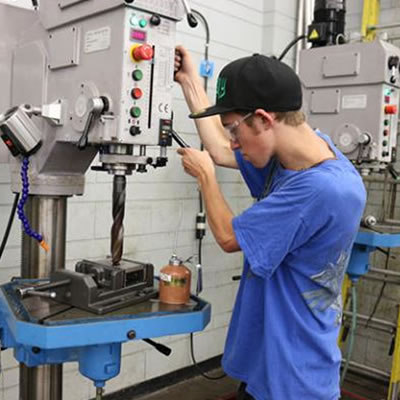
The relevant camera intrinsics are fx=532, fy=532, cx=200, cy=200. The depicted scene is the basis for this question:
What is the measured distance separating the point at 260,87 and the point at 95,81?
418 mm

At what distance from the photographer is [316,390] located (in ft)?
4.67

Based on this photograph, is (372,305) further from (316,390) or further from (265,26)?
(316,390)

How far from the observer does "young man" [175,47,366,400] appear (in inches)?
51.4

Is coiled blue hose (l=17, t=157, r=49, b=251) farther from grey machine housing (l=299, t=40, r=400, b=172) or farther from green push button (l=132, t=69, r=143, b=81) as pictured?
grey machine housing (l=299, t=40, r=400, b=172)

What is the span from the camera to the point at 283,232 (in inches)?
51.2

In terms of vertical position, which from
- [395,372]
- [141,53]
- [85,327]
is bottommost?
[395,372]

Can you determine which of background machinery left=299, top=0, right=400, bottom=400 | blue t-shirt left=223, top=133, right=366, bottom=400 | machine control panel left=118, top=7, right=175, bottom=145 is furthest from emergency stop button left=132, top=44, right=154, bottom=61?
background machinery left=299, top=0, right=400, bottom=400

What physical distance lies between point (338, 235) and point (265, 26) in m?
2.25

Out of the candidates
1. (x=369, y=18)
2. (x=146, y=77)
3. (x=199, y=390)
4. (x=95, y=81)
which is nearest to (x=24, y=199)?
(x=95, y=81)

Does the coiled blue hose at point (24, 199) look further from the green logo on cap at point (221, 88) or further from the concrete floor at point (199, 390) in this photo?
the concrete floor at point (199, 390)

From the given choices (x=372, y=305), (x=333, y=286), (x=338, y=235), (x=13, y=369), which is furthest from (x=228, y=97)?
(x=372, y=305)

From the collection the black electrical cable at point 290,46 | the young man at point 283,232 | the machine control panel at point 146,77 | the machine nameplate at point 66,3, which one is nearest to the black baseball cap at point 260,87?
the young man at point 283,232

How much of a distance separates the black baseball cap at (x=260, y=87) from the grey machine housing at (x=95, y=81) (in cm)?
17

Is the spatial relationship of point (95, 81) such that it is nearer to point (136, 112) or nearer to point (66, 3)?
point (136, 112)
